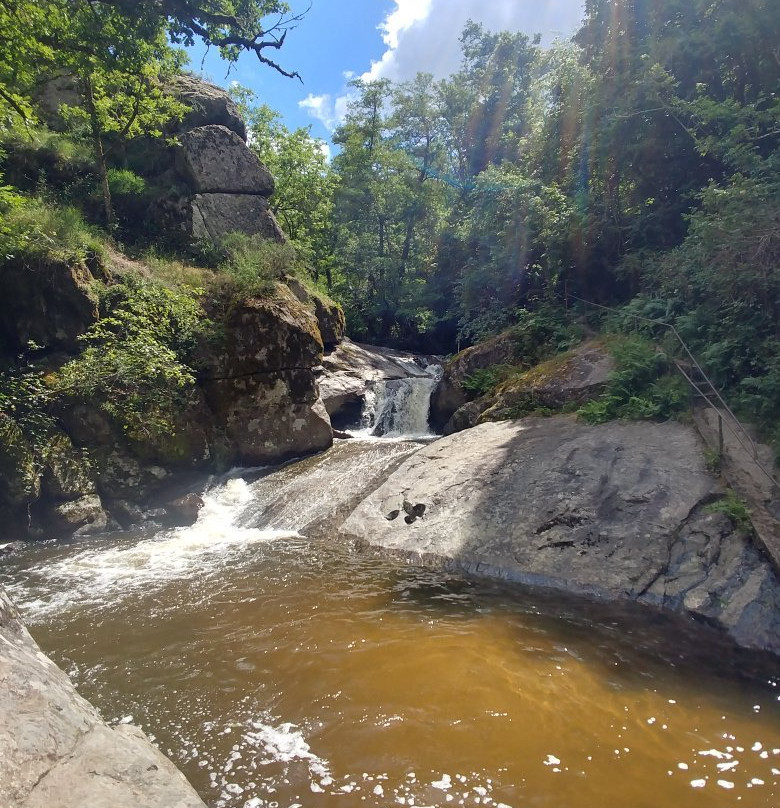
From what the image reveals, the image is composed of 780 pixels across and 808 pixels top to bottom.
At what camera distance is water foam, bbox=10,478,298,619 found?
6.93 metres

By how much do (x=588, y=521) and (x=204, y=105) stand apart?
20307 mm

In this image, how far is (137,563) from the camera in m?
8.20

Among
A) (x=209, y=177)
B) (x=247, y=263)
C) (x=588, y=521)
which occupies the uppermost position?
(x=209, y=177)

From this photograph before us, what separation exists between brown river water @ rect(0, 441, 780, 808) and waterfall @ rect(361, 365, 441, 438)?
824cm

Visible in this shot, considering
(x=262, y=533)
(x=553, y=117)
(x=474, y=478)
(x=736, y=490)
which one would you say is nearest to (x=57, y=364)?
(x=262, y=533)

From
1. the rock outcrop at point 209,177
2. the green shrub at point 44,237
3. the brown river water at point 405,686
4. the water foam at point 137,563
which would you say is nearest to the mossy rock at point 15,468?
the water foam at point 137,563

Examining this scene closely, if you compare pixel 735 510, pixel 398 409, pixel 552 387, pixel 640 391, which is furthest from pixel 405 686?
pixel 398 409

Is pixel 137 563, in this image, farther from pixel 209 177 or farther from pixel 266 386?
pixel 209 177

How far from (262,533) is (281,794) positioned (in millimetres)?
6325

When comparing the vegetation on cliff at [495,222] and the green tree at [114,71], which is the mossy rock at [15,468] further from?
the green tree at [114,71]

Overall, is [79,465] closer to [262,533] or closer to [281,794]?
[262,533]

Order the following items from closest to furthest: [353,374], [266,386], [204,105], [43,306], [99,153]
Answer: [43,306] → [266,386] → [99,153] → [353,374] → [204,105]

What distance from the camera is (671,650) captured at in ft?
16.6

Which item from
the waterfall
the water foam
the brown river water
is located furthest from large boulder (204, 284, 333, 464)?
the brown river water
